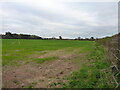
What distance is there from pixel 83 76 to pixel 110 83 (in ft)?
4.00

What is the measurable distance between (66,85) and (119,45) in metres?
2.47

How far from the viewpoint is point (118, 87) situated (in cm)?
355

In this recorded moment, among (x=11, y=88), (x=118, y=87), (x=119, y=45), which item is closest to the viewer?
(x=118, y=87)

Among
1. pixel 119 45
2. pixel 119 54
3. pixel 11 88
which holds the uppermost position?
pixel 119 45

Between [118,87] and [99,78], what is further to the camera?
[99,78]

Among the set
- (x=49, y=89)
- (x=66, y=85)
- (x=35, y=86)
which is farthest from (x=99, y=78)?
(x=35, y=86)

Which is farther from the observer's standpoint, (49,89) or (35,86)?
(35,86)

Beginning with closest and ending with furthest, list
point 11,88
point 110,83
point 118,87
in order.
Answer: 1. point 118,87
2. point 110,83
3. point 11,88

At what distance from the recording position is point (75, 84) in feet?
13.6

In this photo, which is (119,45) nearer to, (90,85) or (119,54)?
(119,54)

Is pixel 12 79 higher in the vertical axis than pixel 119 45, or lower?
lower

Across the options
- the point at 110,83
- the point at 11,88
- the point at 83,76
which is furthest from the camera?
the point at 83,76

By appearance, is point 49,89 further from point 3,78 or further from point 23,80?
point 3,78

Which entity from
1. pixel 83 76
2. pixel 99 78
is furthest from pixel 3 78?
pixel 99 78
